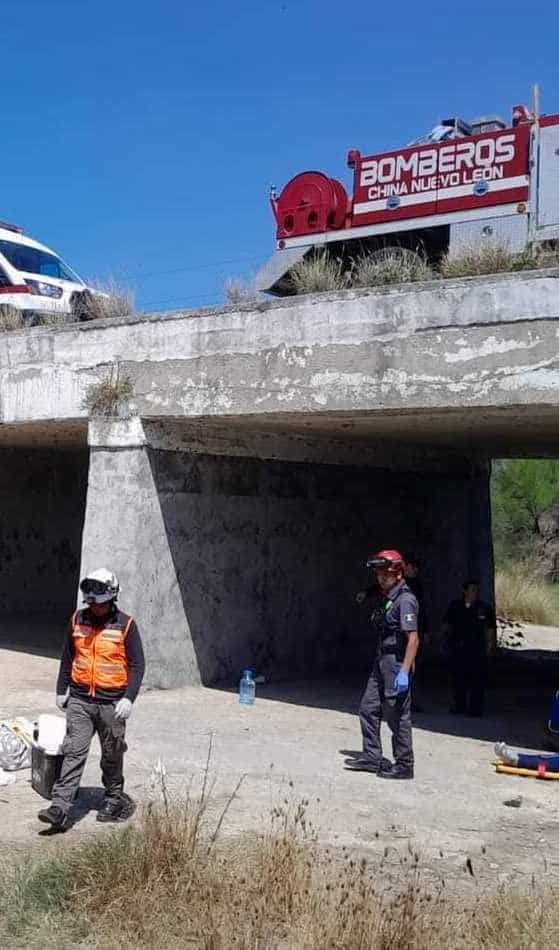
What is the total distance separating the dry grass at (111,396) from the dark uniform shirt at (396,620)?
444 centimetres

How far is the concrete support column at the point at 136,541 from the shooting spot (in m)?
11.0

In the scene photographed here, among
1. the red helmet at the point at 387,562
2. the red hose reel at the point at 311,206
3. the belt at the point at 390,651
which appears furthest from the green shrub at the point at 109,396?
the belt at the point at 390,651

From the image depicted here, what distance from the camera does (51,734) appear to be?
20.4 feet

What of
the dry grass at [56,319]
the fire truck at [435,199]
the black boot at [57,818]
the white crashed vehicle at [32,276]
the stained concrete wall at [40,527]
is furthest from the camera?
the stained concrete wall at [40,527]

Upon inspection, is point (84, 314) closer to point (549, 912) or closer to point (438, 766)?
point (438, 766)

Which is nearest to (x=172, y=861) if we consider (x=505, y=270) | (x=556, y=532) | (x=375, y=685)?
(x=375, y=685)

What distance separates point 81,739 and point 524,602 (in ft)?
62.4

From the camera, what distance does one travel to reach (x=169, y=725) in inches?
375

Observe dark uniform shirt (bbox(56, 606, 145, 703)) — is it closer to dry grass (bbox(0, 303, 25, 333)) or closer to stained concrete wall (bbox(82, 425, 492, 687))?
stained concrete wall (bbox(82, 425, 492, 687))

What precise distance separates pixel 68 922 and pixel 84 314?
9.56 metres

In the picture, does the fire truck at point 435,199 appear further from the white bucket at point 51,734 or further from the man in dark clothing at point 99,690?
the white bucket at point 51,734

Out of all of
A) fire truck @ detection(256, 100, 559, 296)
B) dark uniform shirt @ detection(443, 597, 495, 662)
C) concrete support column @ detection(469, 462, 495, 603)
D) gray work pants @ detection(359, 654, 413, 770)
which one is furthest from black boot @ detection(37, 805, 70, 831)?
concrete support column @ detection(469, 462, 495, 603)

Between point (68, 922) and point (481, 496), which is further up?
point (481, 496)

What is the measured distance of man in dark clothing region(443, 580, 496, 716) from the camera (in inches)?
418
